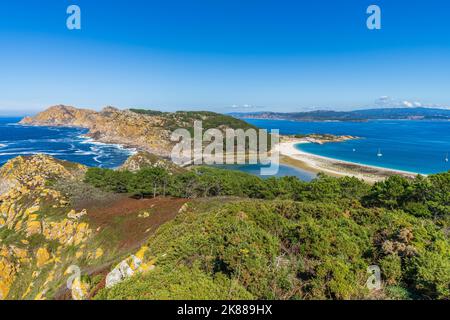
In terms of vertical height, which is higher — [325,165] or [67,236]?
[325,165]

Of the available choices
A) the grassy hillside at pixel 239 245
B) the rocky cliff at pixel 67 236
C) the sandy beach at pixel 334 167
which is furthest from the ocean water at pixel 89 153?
the rocky cliff at pixel 67 236

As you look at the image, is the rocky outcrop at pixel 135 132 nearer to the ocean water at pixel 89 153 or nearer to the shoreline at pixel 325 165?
the shoreline at pixel 325 165

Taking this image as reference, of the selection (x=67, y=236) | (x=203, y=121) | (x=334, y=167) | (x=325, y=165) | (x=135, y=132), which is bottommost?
(x=67, y=236)

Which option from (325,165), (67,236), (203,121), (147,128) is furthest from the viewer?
(203,121)

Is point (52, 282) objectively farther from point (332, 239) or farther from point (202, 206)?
point (332, 239)

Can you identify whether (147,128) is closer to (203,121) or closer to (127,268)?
(203,121)

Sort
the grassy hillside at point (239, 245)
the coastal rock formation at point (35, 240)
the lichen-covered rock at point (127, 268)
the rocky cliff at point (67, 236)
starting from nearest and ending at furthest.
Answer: the grassy hillside at point (239, 245) → the lichen-covered rock at point (127, 268) → the rocky cliff at point (67, 236) → the coastal rock formation at point (35, 240)

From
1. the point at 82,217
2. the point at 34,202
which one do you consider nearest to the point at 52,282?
the point at 82,217

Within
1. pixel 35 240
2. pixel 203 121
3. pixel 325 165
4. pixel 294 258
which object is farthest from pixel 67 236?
pixel 203 121

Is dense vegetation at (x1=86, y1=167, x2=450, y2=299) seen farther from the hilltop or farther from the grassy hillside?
the hilltop
